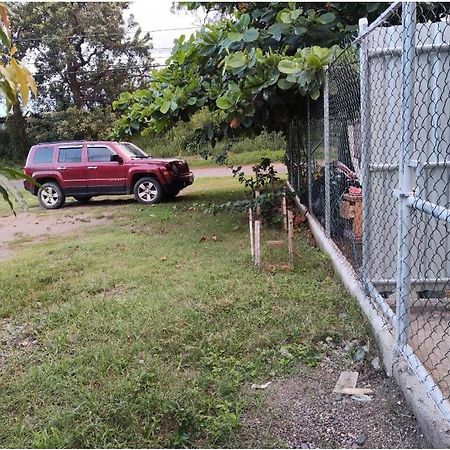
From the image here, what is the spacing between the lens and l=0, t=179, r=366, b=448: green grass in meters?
2.54

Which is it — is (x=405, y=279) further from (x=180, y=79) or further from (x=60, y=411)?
(x=180, y=79)


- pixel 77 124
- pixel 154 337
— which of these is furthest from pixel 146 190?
pixel 77 124

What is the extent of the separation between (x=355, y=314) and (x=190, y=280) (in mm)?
1741

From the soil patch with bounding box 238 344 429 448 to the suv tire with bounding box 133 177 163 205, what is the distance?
8.87 m

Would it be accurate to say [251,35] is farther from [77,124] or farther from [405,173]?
[77,124]

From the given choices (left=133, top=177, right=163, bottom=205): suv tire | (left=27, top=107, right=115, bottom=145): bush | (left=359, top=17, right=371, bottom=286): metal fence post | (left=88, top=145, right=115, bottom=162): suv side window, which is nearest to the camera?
(left=359, top=17, right=371, bottom=286): metal fence post

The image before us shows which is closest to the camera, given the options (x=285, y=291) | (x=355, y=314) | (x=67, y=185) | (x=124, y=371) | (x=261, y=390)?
(x=261, y=390)

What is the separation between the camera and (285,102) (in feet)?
22.1

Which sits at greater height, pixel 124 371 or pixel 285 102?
pixel 285 102

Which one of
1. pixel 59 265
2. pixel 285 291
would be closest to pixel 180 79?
pixel 59 265

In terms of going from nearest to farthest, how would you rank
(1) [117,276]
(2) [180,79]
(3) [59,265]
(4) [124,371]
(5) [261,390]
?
(5) [261,390] < (4) [124,371] < (1) [117,276] < (3) [59,265] < (2) [180,79]

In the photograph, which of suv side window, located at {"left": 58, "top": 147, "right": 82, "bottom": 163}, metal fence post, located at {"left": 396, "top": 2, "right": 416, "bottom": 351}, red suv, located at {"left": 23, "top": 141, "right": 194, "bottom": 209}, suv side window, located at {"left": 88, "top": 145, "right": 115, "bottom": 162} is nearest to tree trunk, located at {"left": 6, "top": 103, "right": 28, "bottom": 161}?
red suv, located at {"left": 23, "top": 141, "right": 194, "bottom": 209}

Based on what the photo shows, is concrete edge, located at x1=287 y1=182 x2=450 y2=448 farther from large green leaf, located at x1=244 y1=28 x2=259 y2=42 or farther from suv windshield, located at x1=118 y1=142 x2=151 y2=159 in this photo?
suv windshield, located at x1=118 y1=142 x2=151 y2=159

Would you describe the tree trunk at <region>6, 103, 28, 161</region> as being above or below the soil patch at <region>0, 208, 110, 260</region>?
above
